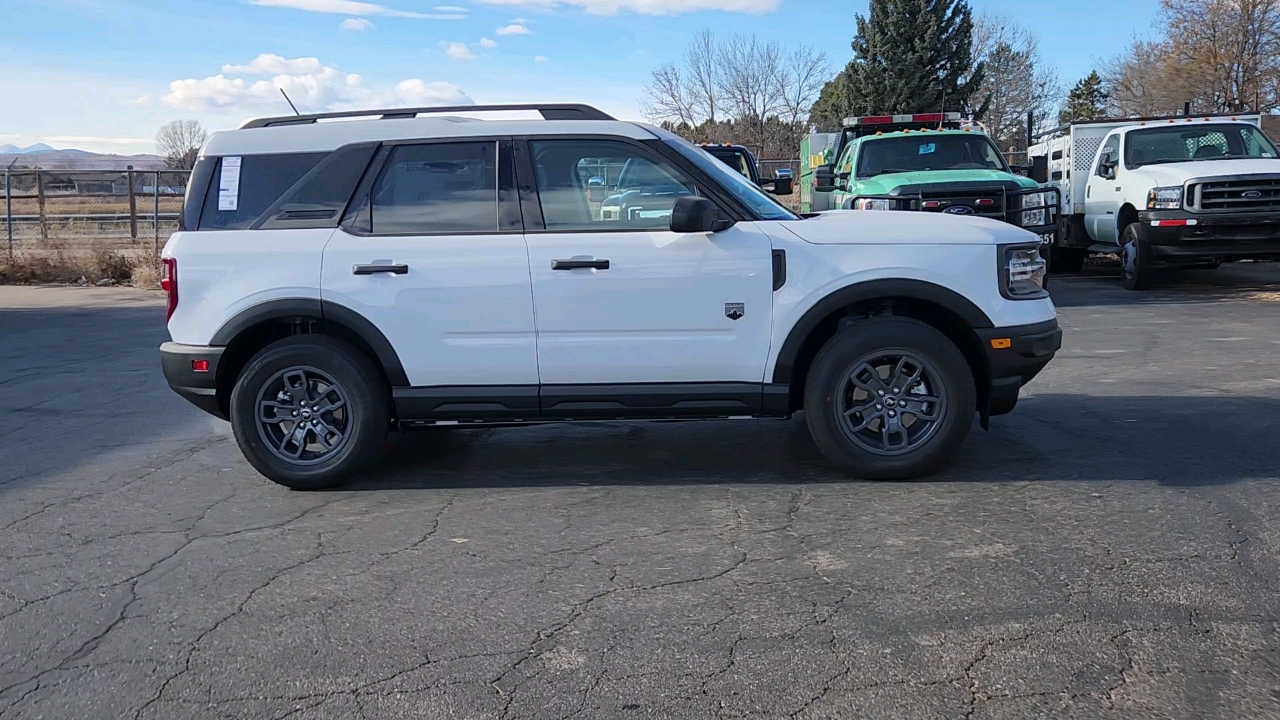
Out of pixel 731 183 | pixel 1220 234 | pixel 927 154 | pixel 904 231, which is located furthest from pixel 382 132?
pixel 1220 234

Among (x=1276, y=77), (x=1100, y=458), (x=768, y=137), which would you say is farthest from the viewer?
(x=768, y=137)

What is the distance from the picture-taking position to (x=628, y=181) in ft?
18.4

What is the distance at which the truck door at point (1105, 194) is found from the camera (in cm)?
1449

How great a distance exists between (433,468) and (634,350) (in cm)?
151

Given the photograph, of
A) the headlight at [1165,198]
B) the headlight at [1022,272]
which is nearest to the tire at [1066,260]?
the headlight at [1165,198]

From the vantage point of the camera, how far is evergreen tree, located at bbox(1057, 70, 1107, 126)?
5906 centimetres

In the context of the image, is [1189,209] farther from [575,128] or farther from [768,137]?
[768,137]

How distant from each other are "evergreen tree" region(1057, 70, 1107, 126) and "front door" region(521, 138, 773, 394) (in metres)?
55.7

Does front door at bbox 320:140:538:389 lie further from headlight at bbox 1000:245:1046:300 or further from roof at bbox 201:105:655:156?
headlight at bbox 1000:245:1046:300

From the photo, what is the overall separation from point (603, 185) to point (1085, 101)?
6512 centimetres

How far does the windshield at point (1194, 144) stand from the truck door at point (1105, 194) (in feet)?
0.78

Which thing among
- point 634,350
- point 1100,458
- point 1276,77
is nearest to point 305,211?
point 634,350

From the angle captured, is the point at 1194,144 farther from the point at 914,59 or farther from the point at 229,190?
the point at 914,59

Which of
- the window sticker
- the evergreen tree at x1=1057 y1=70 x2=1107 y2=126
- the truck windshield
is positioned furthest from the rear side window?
the evergreen tree at x1=1057 y1=70 x2=1107 y2=126
